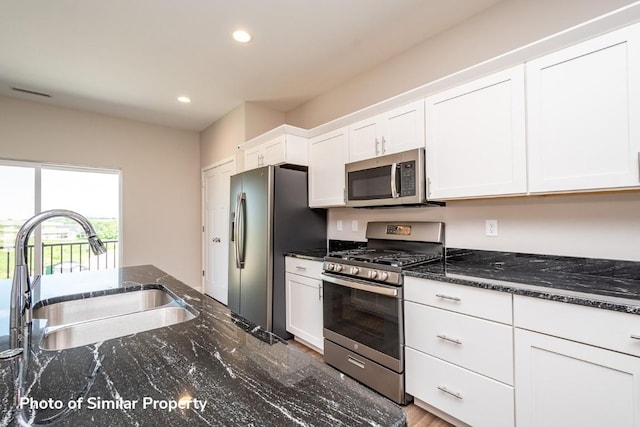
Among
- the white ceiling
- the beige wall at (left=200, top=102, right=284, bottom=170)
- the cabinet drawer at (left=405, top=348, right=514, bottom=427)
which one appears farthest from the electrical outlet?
the beige wall at (left=200, top=102, right=284, bottom=170)

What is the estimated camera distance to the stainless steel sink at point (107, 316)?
111cm

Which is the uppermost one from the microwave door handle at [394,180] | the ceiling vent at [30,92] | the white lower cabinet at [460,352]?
the ceiling vent at [30,92]

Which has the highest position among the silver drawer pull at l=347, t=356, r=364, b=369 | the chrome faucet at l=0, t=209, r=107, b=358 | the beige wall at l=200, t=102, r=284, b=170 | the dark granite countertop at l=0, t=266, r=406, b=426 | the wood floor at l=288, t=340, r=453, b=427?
the beige wall at l=200, t=102, r=284, b=170

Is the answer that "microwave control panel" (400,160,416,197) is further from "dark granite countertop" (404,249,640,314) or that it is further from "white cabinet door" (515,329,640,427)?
"white cabinet door" (515,329,640,427)

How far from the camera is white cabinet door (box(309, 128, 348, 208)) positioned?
2.77 metres

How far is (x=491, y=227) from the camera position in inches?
81.4

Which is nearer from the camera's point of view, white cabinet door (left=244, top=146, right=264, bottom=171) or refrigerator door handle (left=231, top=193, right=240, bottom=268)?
refrigerator door handle (left=231, top=193, right=240, bottom=268)

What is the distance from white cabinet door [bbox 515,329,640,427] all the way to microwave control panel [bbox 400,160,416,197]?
1.08 metres

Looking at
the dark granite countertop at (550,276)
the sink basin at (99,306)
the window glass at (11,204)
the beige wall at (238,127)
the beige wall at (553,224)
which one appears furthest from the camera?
the beige wall at (238,127)

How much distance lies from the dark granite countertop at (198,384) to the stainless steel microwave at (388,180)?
5.12 ft

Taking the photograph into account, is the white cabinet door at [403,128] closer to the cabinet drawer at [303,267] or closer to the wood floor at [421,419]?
the cabinet drawer at [303,267]

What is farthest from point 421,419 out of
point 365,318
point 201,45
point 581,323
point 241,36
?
point 201,45

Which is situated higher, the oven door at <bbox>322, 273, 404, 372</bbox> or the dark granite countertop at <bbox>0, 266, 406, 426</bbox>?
the dark granite countertop at <bbox>0, 266, 406, 426</bbox>

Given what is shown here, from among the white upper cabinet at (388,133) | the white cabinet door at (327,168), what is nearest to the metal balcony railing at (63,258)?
the white cabinet door at (327,168)
